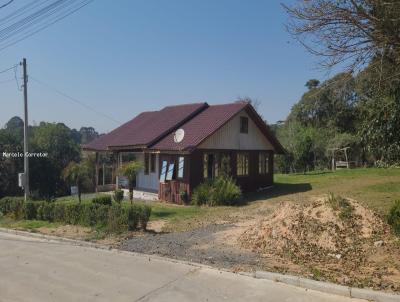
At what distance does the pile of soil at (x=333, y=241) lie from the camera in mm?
8148

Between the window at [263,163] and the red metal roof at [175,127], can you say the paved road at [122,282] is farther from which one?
the window at [263,163]

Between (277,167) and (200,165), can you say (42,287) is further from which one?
(277,167)

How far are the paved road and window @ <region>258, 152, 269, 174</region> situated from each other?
1724 cm

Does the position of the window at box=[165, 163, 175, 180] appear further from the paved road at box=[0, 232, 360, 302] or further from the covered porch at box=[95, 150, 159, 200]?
the paved road at box=[0, 232, 360, 302]

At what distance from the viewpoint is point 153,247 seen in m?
11.2

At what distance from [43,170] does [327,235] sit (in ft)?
98.0

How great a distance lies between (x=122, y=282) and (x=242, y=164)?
1767cm

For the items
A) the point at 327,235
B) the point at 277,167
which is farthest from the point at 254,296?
the point at 277,167

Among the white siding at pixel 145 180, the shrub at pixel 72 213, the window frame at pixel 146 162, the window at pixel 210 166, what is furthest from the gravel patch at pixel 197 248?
the window frame at pixel 146 162

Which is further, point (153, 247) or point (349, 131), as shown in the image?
point (349, 131)

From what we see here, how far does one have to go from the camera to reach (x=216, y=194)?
20344 mm

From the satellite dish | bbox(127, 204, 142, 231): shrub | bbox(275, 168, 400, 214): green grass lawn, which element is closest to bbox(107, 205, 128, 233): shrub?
bbox(127, 204, 142, 231): shrub

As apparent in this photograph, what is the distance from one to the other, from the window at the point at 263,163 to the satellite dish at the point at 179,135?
6.10m

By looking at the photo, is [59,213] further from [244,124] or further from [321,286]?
[244,124]
